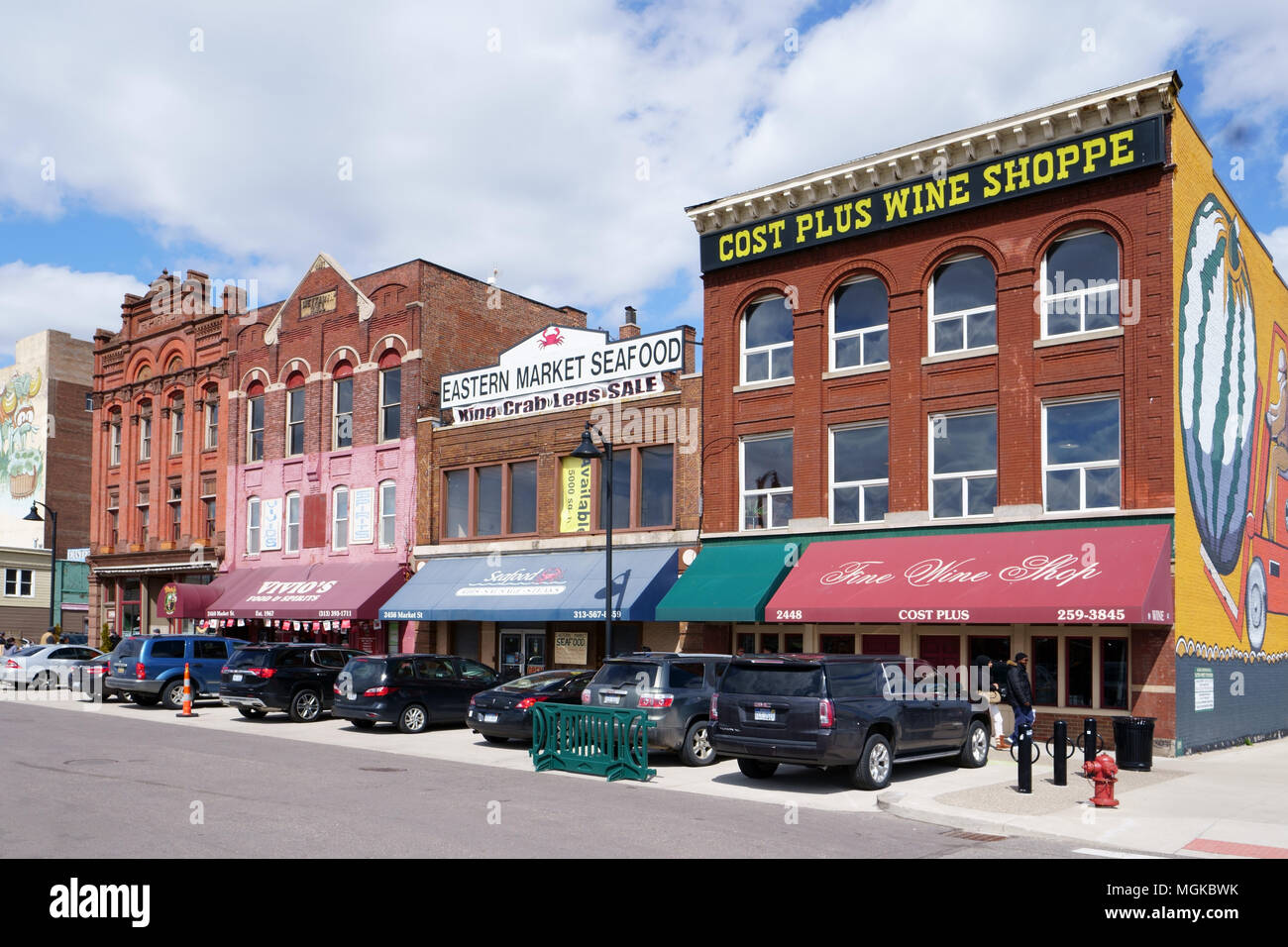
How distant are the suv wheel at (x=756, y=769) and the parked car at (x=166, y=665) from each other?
15079mm

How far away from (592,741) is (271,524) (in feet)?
82.7

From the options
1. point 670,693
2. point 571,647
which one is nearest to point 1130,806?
point 670,693

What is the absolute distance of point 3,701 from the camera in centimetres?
2947

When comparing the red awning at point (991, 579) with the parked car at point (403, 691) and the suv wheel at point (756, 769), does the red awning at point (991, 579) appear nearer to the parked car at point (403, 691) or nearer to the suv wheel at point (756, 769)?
the suv wheel at point (756, 769)

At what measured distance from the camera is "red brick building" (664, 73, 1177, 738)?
20328 mm

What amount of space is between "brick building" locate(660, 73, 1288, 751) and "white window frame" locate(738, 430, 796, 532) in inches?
2.0

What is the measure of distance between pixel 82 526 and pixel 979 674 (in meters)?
64.0

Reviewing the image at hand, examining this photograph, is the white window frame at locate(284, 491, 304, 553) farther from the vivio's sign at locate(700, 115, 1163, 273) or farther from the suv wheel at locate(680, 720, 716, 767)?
the suv wheel at locate(680, 720, 716, 767)

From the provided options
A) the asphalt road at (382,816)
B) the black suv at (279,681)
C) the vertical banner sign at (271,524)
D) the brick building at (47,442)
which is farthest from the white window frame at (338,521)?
the brick building at (47,442)

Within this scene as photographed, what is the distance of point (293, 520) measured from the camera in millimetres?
38438

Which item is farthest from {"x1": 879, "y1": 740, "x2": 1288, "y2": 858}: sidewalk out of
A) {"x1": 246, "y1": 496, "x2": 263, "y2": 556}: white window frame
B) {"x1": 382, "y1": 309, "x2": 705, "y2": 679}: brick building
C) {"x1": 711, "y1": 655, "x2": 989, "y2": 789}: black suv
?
{"x1": 246, "y1": 496, "x2": 263, "y2": 556}: white window frame

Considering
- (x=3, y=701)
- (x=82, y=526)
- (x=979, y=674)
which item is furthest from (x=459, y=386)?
(x=82, y=526)

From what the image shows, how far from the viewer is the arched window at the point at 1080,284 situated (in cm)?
2144

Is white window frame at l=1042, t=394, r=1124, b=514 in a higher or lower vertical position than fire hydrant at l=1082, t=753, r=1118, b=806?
higher
